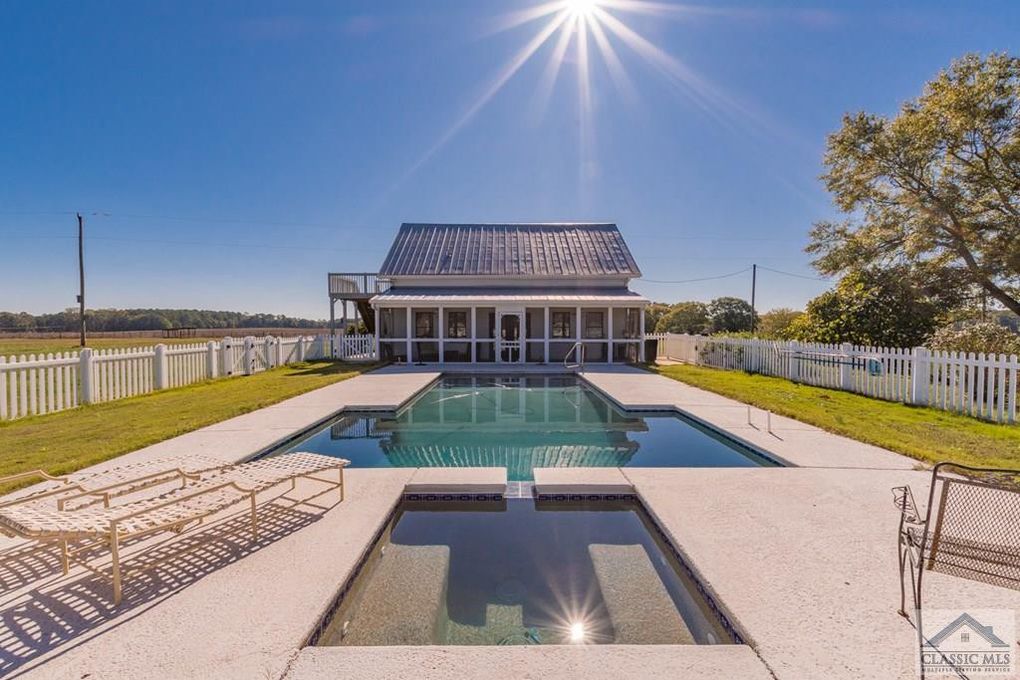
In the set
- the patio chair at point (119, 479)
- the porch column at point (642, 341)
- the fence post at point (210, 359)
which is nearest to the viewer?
the patio chair at point (119, 479)

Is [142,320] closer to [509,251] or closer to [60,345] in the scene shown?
[60,345]

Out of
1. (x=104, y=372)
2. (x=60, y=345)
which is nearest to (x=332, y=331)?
(x=104, y=372)

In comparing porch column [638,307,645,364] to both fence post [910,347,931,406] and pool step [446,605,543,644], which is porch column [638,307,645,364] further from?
pool step [446,605,543,644]

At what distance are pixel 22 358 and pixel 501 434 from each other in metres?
8.71

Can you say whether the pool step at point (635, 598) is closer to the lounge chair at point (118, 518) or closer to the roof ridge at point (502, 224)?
the lounge chair at point (118, 518)

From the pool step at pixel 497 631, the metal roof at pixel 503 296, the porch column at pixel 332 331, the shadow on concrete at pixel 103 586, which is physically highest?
the metal roof at pixel 503 296

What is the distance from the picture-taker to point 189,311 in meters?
74.1

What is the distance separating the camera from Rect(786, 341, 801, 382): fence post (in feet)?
38.8

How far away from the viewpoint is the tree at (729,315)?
138 feet

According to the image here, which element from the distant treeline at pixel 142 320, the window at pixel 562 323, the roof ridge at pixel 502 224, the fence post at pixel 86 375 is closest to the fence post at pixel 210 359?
the fence post at pixel 86 375

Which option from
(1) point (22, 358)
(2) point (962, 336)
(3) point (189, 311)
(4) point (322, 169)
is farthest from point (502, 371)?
(3) point (189, 311)

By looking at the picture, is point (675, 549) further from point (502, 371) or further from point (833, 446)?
point (502, 371)

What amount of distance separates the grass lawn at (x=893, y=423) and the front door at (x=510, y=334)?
8.05 m

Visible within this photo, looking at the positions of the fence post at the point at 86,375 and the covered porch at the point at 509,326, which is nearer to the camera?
the fence post at the point at 86,375
